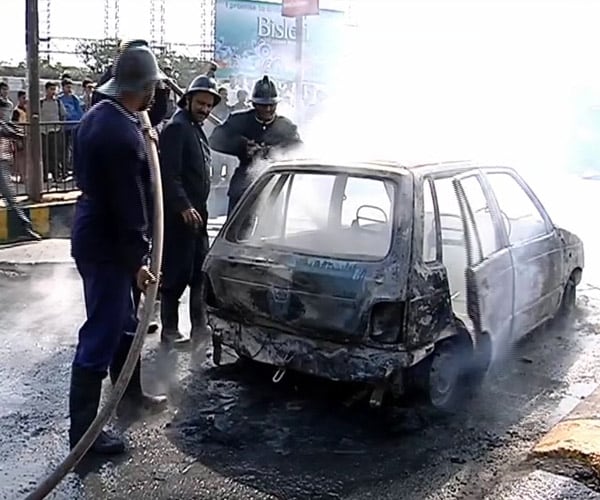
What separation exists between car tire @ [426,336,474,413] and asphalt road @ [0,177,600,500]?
0.11m

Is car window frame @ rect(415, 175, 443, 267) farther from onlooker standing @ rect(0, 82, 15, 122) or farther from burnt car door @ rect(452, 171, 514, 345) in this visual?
onlooker standing @ rect(0, 82, 15, 122)

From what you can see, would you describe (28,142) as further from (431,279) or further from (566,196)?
(566,196)

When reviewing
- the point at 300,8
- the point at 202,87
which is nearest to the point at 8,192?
the point at 202,87

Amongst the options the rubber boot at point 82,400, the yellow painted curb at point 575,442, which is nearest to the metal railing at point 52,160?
the rubber boot at point 82,400

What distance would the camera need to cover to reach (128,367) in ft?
12.0

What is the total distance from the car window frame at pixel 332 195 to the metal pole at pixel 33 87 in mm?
5415

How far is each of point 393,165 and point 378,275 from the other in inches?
29.3

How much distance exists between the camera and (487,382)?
5.21 metres

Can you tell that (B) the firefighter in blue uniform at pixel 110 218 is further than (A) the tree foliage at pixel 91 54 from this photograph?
No

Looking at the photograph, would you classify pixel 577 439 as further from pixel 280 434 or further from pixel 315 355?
pixel 280 434

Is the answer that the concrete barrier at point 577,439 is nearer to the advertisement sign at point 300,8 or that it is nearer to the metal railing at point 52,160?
the metal railing at point 52,160

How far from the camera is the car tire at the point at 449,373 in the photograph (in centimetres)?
460

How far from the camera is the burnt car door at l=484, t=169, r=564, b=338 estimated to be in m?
5.35

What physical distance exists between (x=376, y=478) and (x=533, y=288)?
7.37 ft
